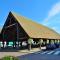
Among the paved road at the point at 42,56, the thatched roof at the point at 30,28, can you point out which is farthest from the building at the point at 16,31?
the paved road at the point at 42,56

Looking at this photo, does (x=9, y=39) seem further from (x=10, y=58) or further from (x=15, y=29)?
(x=10, y=58)

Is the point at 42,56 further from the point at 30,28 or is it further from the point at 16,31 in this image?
the point at 30,28

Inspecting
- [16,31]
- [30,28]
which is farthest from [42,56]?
[30,28]

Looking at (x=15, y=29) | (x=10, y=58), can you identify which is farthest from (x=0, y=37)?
(x=10, y=58)

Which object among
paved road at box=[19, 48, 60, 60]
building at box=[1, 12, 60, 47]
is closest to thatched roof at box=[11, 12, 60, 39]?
building at box=[1, 12, 60, 47]

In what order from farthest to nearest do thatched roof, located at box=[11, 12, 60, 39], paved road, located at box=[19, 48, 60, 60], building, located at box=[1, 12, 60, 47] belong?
thatched roof, located at box=[11, 12, 60, 39] → building, located at box=[1, 12, 60, 47] → paved road, located at box=[19, 48, 60, 60]

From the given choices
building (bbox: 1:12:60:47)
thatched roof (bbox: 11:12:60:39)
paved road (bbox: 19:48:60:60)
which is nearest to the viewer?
paved road (bbox: 19:48:60:60)

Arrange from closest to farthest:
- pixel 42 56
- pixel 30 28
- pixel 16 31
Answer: pixel 42 56 < pixel 16 31 < pixel 30 28

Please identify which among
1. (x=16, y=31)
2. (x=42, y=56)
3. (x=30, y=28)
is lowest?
(x=42, y=56)

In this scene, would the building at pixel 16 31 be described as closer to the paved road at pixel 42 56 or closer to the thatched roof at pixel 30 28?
the thatched roof at pixel 30 28

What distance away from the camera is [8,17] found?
41.2m

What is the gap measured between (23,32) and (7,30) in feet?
17.4

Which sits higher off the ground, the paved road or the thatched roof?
the thatched roof

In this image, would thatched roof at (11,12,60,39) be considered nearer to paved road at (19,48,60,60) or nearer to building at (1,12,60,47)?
building at (1,12,60,47)
